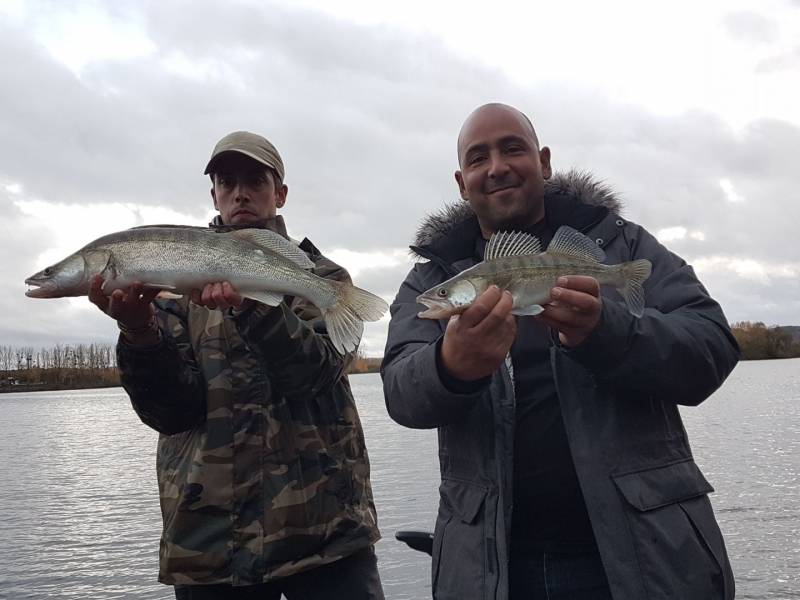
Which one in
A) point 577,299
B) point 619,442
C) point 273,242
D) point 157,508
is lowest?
point 157,508

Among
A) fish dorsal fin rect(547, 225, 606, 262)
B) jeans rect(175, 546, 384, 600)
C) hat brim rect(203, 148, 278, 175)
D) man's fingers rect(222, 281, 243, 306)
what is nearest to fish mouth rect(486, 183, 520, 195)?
fish dorsal fin rect(547, 225, 606, 262)

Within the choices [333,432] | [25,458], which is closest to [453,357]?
[333,432]

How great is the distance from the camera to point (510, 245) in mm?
3205

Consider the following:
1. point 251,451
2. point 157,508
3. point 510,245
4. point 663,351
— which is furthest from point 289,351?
point 157,508

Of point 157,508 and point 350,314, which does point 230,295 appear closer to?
point 350,314

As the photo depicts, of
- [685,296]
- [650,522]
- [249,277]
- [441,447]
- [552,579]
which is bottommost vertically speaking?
[552,579]

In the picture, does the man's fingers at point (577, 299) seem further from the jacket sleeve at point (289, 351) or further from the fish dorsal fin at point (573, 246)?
the jacket sleeve at point (289, 351)

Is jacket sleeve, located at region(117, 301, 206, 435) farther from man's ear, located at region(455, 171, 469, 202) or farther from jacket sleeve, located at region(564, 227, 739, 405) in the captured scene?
jacket sleeve, located at region(564, 227, 739, 405)

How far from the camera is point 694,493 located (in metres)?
2.70

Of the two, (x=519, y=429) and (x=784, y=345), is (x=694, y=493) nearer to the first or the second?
(x=519, y=429)

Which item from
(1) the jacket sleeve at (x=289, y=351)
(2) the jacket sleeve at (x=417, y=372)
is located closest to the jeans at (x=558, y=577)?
(2) the jacket sleeve at (x=417, y=372)

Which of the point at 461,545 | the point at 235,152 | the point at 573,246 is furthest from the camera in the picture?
the point at 235,152

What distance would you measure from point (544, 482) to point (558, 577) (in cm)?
40

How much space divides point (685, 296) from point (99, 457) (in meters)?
28.3
